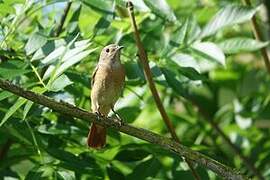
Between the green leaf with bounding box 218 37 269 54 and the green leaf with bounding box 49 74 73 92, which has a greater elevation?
the green leaf with bounding box 218 37 269 54

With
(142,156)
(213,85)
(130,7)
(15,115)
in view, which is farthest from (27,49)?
(213,85)

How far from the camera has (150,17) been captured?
4.18 meters

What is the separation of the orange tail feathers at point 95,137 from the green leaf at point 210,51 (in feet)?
2.26

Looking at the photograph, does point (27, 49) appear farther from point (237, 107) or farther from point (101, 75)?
point (237, 107)

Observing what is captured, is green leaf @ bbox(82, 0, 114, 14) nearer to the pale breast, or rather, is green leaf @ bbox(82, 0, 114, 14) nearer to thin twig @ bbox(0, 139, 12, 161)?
the pale breast

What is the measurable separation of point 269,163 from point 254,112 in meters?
0.38

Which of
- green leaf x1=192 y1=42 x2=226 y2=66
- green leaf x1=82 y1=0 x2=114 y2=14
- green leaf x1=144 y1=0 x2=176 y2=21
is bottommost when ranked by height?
green leaf x1=192 y1=42 x2=226 y2=66

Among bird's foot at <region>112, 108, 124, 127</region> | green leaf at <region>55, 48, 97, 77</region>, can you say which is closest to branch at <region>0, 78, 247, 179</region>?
bird's foot at <region>112, 108, 124, 127</region>

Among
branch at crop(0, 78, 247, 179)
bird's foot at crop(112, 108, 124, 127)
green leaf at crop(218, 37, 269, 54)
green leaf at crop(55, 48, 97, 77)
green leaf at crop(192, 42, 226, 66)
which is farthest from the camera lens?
green leaf at crop(218, 37, 269, 54)

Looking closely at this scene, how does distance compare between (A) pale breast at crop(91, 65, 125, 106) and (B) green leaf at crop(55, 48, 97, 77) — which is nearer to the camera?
(B) green leaf at crop(55, 48, 97, 77)

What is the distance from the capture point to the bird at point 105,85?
362 centimetres

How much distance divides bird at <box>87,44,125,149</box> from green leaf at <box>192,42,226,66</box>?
43 centimetres

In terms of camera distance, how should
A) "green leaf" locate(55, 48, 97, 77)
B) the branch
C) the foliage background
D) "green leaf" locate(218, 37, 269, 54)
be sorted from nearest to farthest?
the branch < "green leaf" locate(55, 48, 97, 77) < the foliage background < "green leaf" locate(218, 37, 269, 54)

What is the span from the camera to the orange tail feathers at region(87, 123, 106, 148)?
3527 mm
